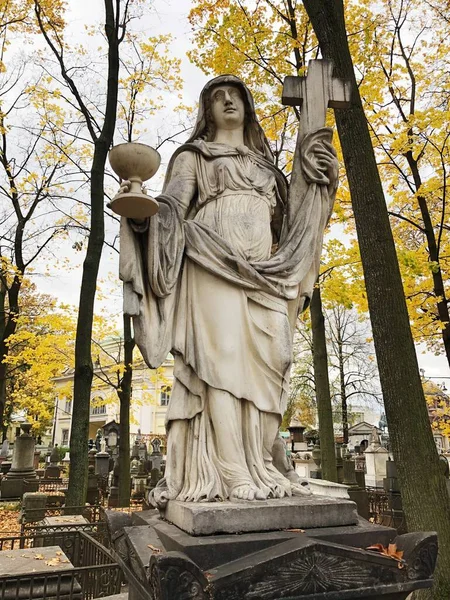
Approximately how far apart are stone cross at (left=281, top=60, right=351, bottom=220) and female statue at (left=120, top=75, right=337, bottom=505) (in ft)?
0.72

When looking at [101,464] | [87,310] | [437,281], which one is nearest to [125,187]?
[87,310]

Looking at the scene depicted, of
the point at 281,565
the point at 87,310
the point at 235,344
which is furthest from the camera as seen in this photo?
the point at 87,310

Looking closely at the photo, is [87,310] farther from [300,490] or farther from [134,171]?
[300,490]

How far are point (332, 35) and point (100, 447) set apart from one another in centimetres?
3210

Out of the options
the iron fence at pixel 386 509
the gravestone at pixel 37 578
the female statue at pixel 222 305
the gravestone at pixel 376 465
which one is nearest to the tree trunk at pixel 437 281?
the iron fence at pixel 386 509

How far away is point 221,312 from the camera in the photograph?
3.16 meters

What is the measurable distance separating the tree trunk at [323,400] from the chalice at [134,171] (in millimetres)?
7810

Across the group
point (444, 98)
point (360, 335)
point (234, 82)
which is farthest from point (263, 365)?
point (360, 335)

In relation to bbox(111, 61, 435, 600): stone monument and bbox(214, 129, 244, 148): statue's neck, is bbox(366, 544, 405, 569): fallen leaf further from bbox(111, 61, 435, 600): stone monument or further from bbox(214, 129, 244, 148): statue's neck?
bbox(214, 129, 244, 148): statue's neck

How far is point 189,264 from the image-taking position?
3.34m

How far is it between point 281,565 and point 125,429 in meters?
13.4

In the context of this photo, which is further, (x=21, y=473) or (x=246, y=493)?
(x=21, y=473)

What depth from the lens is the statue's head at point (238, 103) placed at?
152 inches

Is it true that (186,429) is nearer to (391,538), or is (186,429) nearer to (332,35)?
(391,538)
